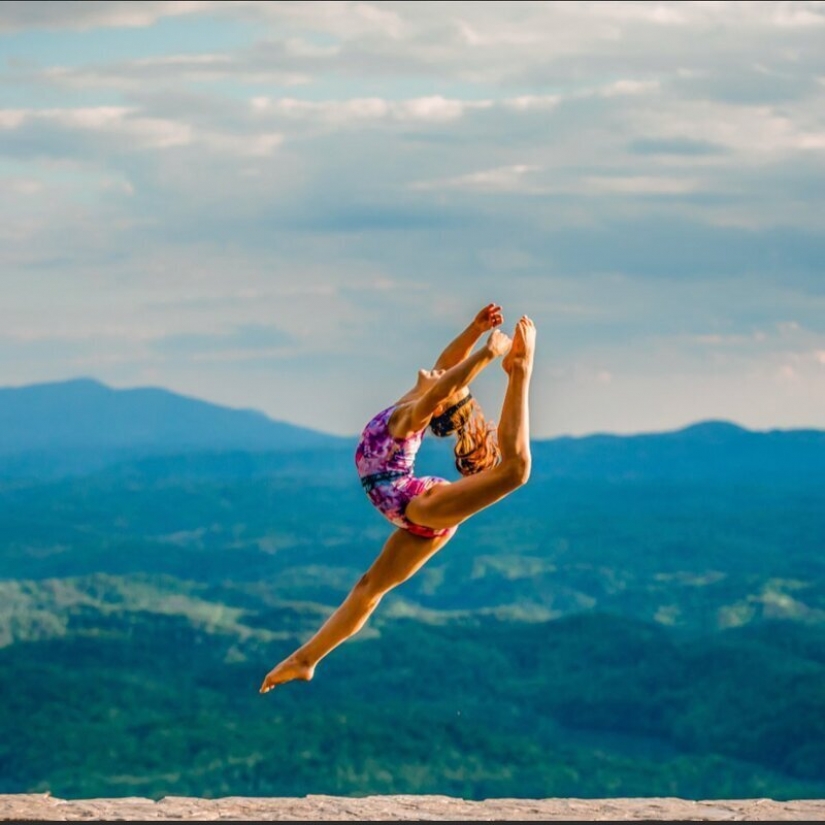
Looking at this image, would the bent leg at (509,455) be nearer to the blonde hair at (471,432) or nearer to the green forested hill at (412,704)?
the blonde hair at (471,432)

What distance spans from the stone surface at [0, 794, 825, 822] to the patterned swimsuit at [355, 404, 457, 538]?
185 inches

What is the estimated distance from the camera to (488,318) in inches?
431

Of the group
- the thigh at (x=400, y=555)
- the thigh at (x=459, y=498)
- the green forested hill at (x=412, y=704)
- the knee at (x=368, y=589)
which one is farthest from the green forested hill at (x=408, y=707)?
the thigh at (x=459, y=498)

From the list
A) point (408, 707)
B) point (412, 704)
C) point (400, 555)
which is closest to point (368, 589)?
point (400, 555)

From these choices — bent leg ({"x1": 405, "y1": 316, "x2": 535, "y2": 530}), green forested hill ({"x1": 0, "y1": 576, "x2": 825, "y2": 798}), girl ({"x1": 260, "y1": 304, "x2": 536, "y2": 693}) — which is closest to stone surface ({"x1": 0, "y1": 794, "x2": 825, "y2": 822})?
girl ({"x1": 260, "y1": 304, "x2": 536, "y2": 693})

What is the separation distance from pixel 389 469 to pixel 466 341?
38.5 inches

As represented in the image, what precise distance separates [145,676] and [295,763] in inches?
1208

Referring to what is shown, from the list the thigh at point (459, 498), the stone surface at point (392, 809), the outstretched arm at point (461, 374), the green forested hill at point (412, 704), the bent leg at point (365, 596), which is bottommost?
the green forested hill at point (412, 704)

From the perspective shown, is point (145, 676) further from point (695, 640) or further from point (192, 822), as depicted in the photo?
point (192, 822)

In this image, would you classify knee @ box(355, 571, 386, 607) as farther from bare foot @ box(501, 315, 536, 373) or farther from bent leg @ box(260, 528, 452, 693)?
bare foot @ box(501, 315, 536, 373)

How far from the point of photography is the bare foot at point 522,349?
34.2ft

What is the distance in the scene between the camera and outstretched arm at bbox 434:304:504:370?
1095 centimetres

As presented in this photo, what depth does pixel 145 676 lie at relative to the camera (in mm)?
147375

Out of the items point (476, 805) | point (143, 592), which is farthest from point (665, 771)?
point (476, 805)
